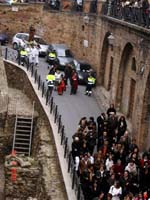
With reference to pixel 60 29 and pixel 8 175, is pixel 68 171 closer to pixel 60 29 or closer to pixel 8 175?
pixel 8 175

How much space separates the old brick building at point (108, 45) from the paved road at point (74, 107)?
110 cm

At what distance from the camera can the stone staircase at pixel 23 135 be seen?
1105 inches

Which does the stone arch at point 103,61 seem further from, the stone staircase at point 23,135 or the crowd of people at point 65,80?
the stone staircase at point 23,135

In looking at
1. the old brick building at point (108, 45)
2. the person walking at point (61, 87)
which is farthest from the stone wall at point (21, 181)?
the person walking at point (61, 87)

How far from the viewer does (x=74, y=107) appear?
29.9 metres

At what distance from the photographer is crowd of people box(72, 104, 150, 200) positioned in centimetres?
1881

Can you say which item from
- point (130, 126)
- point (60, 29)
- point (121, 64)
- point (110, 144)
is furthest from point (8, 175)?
point (60, 29)

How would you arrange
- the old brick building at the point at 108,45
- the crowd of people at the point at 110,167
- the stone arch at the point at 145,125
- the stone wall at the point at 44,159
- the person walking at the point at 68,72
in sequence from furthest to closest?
the person walking at the point at 68,72
the old brick building at the point at 108,45
the stone arch at the point at 145,125
the stone wall at the point at 44,159
the crowd of people at the point at 110,167

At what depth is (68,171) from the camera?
70.2 feet

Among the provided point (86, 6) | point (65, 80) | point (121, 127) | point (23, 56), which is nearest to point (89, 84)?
point (65, 80)

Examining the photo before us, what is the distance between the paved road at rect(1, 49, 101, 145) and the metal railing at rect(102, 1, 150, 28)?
14.4 ft

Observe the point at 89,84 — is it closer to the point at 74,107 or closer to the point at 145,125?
the point at 74,107

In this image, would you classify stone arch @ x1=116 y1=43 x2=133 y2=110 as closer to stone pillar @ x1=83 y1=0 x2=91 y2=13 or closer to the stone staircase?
the stone staircase

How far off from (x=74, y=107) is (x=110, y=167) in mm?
10297
